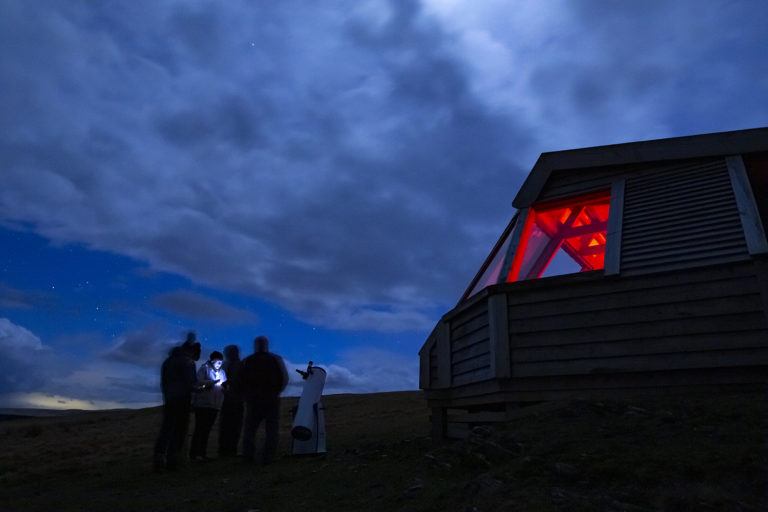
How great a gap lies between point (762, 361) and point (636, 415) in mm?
2147

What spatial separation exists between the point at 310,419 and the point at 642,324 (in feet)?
17.2

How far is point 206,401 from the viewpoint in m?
9.64

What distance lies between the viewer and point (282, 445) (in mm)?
11844

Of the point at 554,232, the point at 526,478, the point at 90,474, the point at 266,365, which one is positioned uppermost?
the point at 554,232

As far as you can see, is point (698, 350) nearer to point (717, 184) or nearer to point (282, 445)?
point (717, 184)

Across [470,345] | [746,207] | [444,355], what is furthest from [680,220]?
[444,355]

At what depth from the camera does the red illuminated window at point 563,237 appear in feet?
31.5

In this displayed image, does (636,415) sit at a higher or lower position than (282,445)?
higher

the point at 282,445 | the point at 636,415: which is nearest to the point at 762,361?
the point at 636,415

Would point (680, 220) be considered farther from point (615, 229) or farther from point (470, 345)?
point (470, 345)

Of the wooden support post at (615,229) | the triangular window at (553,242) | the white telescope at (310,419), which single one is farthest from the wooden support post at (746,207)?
the white telescope at (310,419)

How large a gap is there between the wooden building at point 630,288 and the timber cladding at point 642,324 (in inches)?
0.6

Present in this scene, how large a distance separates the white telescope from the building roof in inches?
192

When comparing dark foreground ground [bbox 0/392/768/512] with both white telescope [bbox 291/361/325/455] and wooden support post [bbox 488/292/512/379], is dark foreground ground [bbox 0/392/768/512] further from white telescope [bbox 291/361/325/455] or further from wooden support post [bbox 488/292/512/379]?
wooden support post [bbox 488/292/512/379]
